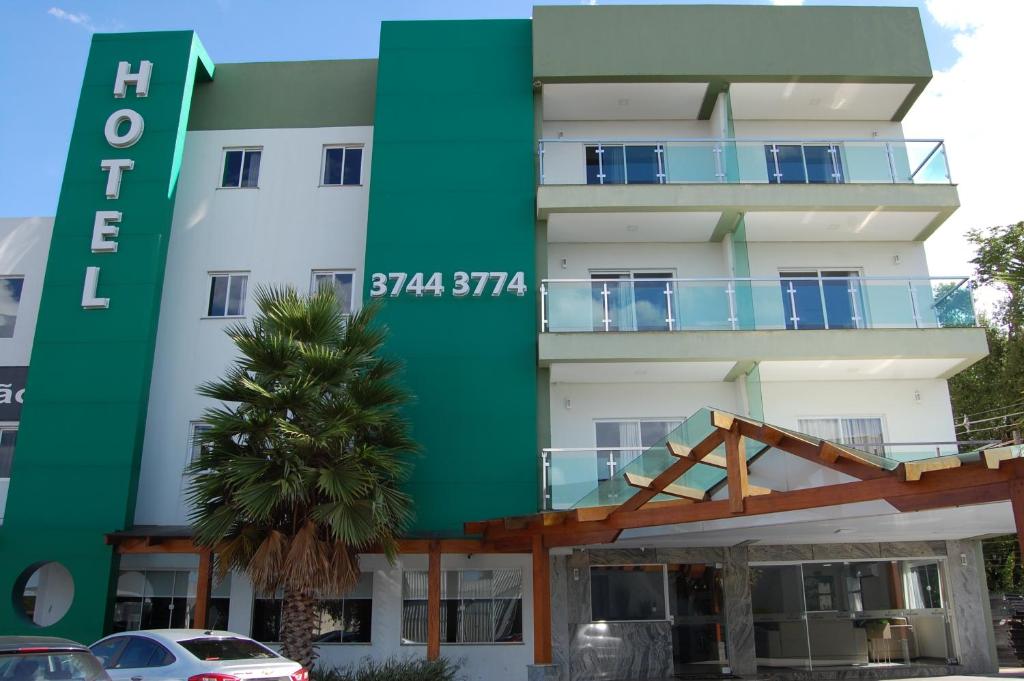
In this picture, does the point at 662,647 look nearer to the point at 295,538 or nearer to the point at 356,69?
the point at 295,538

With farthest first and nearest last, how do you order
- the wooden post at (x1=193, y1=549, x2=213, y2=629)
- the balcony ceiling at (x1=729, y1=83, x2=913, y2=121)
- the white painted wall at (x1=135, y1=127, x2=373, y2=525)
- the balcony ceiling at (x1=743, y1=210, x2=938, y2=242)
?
the balcony ceiling at (x1=729, y1=83, x2=913, y2=121)
the balcony ceiling at (x1=743, y1=210, x2=938, y2=242)
the white painted wall at (x1=135, y1=127, x2=373, y2=525)
the wooden post at (x1=193, y1=549, x2=213, y2=629)

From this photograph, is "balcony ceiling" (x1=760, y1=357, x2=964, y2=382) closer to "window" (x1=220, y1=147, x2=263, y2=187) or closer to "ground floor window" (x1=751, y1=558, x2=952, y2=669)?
"ground floor window" (x1=751, y1=558, x2=952, y2=669)

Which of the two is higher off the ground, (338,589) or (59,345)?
(59,345)

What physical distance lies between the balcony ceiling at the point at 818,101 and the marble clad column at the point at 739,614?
9.86 metres

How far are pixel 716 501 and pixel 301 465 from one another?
6.74 m

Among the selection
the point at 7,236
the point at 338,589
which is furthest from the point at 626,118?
the point at 7,236

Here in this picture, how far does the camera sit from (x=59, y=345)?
17.7 m

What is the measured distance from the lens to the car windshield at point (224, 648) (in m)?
10.4

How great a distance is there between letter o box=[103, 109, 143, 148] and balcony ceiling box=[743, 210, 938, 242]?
13329mm

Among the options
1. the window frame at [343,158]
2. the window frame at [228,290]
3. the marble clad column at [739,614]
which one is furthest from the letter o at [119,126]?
the marble clad column at [739,614]

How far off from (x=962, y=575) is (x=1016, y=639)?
508cm

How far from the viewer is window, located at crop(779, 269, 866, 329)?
55.3 feet

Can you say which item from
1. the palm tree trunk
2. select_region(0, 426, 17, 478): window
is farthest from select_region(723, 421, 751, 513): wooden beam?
select_region(0, 426, 17, 478): window

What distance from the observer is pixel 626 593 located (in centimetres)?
1689
